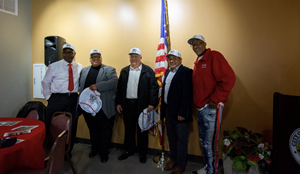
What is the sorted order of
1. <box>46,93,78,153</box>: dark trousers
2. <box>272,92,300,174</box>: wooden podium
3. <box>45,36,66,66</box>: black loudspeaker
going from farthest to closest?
1. <box>45,36,66,66</box>: black loudspeaker
2. <box>46,93,78,153</box>: dark trousers
3. <box>272,92,300,174</box>: wooden podium

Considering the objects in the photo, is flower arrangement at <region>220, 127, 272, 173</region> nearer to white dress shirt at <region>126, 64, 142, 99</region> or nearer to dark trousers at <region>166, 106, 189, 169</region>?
dark trousers at <region>166, 106, 189, 169</region>

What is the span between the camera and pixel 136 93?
2402 millimetres

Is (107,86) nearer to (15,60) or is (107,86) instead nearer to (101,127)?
(101,127)

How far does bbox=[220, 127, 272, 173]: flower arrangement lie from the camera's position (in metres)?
1.71

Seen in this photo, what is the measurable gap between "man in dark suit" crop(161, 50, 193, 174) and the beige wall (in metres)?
3.31

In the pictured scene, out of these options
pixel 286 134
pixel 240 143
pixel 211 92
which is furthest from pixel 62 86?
pixel 286 134

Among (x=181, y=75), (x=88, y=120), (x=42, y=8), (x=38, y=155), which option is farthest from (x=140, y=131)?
(x=42, y=8)

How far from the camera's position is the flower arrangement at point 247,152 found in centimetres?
171

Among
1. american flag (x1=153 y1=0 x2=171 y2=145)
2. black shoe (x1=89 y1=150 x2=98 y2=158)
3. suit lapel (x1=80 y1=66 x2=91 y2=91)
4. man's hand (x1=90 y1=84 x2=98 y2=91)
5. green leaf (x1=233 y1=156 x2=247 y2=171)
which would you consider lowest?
black shoe (x1=89 y1=150 x2=98 y2=158)

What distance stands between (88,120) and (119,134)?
71cm

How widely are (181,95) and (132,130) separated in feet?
3.56

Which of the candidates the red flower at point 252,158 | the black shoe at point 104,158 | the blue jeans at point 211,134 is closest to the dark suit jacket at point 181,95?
the blue jeans at point 211,134

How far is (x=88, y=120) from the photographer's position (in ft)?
8.25

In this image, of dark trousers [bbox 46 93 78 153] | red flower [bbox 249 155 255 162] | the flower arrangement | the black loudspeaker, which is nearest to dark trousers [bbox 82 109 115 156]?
dark trousers [bbox 46 93 78 153]
